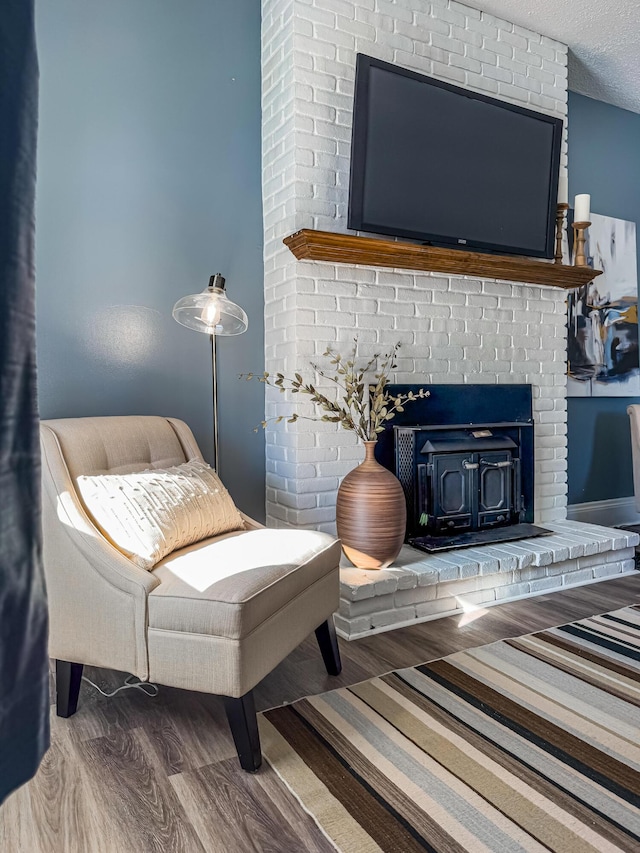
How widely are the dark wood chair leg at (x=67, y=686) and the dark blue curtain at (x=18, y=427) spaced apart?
1618 millimetres

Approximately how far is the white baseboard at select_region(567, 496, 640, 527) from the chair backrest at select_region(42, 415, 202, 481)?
2699mm

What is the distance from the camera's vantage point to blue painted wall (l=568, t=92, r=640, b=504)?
12.8ft

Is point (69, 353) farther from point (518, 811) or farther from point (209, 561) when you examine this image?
point (518, 811)

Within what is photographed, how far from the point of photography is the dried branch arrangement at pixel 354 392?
8.21ft

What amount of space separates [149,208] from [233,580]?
5.96 ft

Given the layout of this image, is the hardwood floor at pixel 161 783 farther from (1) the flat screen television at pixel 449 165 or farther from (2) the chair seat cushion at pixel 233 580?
(1) the flat screen television at pixel 449 165

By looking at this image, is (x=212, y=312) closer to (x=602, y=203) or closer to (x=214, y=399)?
(x=214, y=399)

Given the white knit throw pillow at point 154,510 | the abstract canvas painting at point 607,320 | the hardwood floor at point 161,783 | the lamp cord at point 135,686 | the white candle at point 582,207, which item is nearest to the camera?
the hardwood floor at point 161,783

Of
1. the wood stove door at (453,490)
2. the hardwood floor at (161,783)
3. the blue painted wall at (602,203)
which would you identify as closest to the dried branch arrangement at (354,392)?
the wood stove door at (453,490)

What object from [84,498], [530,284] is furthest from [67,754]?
[530,284]

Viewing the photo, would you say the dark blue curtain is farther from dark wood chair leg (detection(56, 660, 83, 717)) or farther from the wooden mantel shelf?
the wooden mantel shelf

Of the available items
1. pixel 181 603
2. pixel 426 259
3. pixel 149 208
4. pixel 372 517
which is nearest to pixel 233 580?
pixel 181 603

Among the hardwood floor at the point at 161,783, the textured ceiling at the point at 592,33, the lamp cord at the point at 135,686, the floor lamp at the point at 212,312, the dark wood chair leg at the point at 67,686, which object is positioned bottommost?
the hardwood floor at the point at 161,783

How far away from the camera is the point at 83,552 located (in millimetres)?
1575
